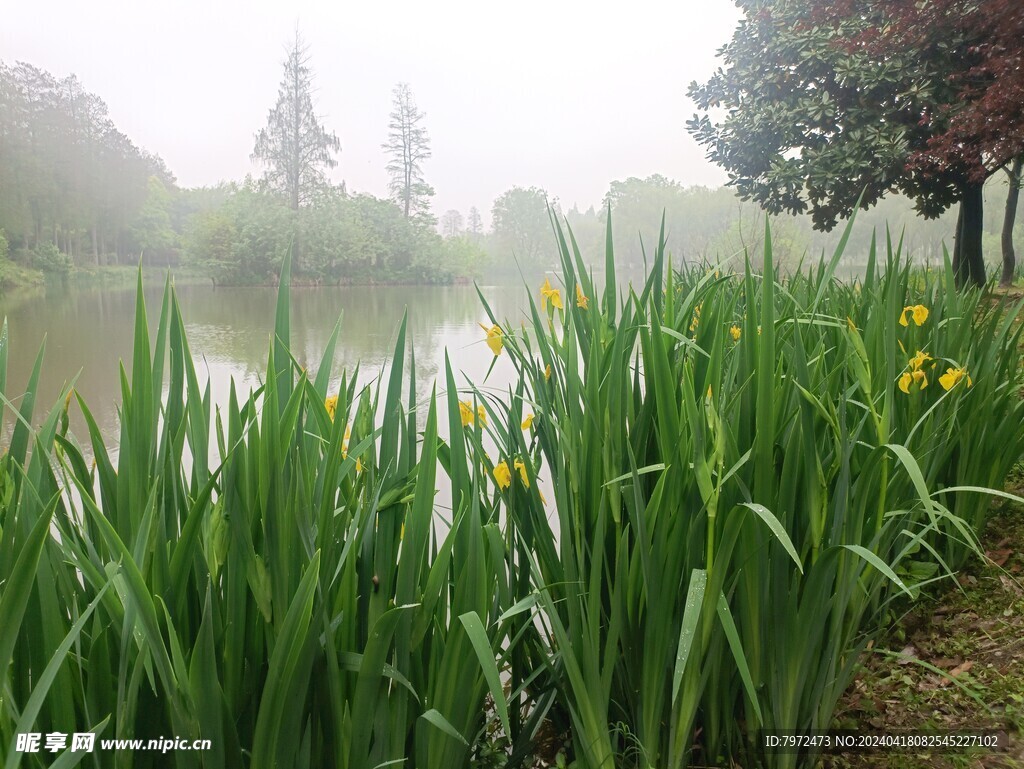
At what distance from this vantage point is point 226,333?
149 inches

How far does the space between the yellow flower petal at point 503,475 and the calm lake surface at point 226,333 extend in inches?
65.2

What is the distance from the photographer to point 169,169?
20.7 feet

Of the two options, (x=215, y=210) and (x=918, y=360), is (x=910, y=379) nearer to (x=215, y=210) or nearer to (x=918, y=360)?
(x=918, y=360)

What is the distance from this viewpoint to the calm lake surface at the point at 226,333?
3.21 meters

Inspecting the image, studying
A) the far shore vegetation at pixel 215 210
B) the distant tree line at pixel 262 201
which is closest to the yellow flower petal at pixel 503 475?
the distant tree line at pixel 262 201

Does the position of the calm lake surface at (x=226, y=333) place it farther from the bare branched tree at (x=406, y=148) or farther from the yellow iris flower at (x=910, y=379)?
the yellow iris flower at (x=910, y=379)

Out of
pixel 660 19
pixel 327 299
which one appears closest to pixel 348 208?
pixel 327 299

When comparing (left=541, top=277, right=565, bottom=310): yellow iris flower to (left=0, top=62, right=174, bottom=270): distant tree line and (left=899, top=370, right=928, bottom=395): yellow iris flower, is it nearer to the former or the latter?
(left=899, top=370, right=928, bottom=395): yellow iris flower

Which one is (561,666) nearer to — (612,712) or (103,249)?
(612,712)

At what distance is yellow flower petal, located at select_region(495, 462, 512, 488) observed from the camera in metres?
0.60

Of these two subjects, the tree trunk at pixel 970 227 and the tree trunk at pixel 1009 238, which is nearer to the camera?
the tree trunk at pixel 970 227

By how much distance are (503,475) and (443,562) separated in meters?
0.14

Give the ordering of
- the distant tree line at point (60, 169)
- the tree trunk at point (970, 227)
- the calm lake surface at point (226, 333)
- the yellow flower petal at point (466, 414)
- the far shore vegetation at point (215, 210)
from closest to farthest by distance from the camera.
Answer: the yellow flower petal at point (466, 414) < the calm lake surface at point (226, 333) < the tree trunk at point (970, 227) < the distant tree line at point (60, 169) < the far shore vegetation at point (215, 210)

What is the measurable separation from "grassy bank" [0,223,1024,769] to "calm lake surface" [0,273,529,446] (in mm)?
1652
